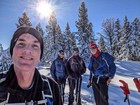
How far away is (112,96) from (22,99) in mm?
9743

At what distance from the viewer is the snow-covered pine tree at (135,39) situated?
49.1 meters

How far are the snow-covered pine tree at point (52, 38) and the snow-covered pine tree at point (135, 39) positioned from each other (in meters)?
17.0

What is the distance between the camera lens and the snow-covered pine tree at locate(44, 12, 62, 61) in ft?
182

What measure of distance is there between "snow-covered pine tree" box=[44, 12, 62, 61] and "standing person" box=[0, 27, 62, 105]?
5291cm

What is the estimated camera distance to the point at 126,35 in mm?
50000

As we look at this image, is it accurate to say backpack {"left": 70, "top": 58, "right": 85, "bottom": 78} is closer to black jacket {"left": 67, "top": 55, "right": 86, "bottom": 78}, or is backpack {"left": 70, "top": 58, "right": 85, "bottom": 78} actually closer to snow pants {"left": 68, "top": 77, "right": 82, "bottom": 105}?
black jacket {"left": 67, "top": 55, "right": 86, "bottom": 78}

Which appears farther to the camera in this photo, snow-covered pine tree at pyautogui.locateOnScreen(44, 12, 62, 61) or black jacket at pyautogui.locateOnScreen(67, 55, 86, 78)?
snow-covered pine tree at pyautogui.locateOnScreen(44, 12, 62, 61)

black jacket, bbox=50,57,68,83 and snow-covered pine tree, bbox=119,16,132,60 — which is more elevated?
snow-covered pine tree, bbox=119,16,132,60

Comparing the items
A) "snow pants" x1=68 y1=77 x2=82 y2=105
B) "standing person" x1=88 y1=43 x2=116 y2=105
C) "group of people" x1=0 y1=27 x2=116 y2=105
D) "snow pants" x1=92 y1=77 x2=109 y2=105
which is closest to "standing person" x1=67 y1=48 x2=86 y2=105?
"snow pants" x1=68 y1=77 x2=82 y2=105

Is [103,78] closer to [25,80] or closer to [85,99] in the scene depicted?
[85,99]

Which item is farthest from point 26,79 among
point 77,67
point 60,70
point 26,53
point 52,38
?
point 52,38

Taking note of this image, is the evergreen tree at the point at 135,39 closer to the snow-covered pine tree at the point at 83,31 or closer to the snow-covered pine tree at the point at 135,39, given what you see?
the snow-covered pine tree at the point at 135,39

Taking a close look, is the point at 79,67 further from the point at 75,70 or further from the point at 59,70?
the point at 59,70

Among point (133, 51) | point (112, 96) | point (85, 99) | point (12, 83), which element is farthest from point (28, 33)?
point (133, 51)
